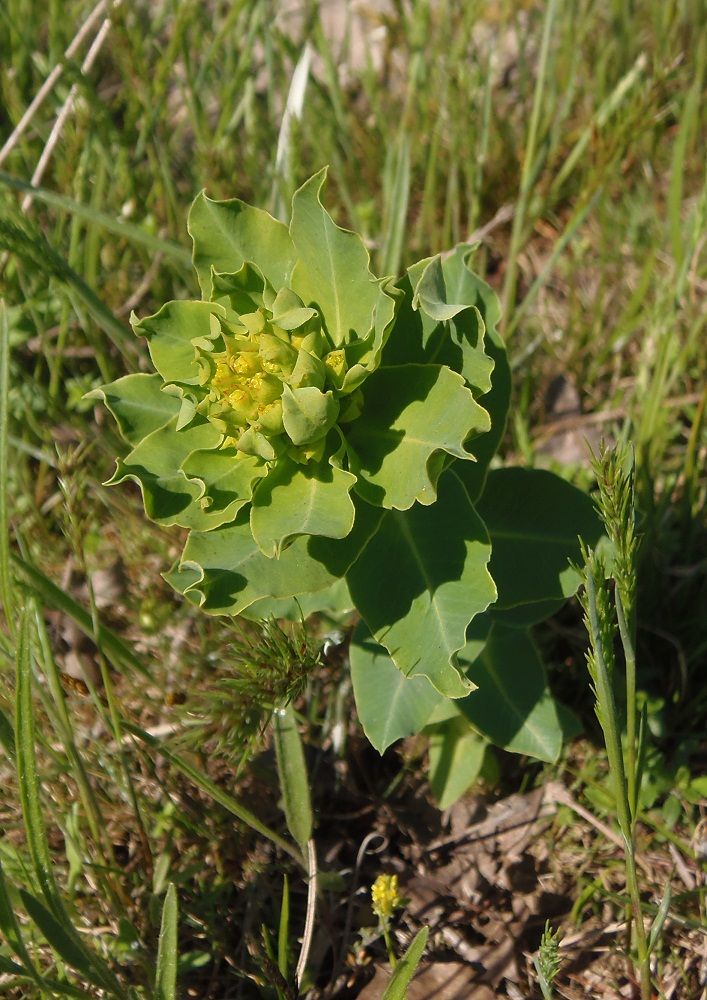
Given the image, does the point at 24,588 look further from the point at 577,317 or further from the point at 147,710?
the point at 577,317

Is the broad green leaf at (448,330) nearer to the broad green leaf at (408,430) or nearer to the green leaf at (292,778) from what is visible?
the broad green leaf at (408,430)

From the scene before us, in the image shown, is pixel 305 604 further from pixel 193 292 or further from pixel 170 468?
pixel 193 292

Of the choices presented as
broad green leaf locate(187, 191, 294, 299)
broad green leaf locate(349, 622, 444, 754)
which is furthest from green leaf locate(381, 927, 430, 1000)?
broad green leaf locate(187, 191, 294, 299)

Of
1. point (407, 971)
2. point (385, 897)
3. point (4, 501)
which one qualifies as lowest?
point (385, 897)

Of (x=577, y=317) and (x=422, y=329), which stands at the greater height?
(x=422, y=329)

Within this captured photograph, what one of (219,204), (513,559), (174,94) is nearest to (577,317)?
(513,559)

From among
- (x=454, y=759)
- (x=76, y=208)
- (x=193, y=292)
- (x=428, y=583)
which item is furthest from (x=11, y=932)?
(x=193, y=292)

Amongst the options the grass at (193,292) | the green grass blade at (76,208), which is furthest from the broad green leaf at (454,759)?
the green grass blade at (76,208)
